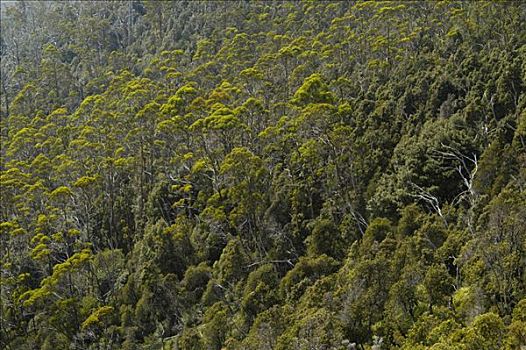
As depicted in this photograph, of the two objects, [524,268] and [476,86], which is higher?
[476,86]

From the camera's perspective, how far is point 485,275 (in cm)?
2002

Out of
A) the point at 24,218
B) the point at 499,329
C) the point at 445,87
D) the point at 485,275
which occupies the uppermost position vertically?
the point at 445,87

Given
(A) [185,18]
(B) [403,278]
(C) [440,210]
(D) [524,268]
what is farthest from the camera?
(A) [185,18]

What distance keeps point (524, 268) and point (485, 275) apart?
123cm

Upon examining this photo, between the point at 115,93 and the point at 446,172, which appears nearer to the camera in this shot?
the point at 446,172

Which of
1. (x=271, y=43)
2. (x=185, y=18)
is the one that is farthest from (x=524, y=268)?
(x=185, y=18)

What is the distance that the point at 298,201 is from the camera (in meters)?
32.4

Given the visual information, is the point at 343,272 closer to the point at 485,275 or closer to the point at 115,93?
the point at 485,275

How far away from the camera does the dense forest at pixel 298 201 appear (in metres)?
20.8

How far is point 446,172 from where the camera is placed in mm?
27750

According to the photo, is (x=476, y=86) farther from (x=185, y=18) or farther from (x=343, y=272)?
(x=185, y=18)

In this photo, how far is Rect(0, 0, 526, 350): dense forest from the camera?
2078cm

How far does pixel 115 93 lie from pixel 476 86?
3362 cm

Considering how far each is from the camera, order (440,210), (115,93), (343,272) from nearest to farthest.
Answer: (343,272) < (440,210) < (115,93)
